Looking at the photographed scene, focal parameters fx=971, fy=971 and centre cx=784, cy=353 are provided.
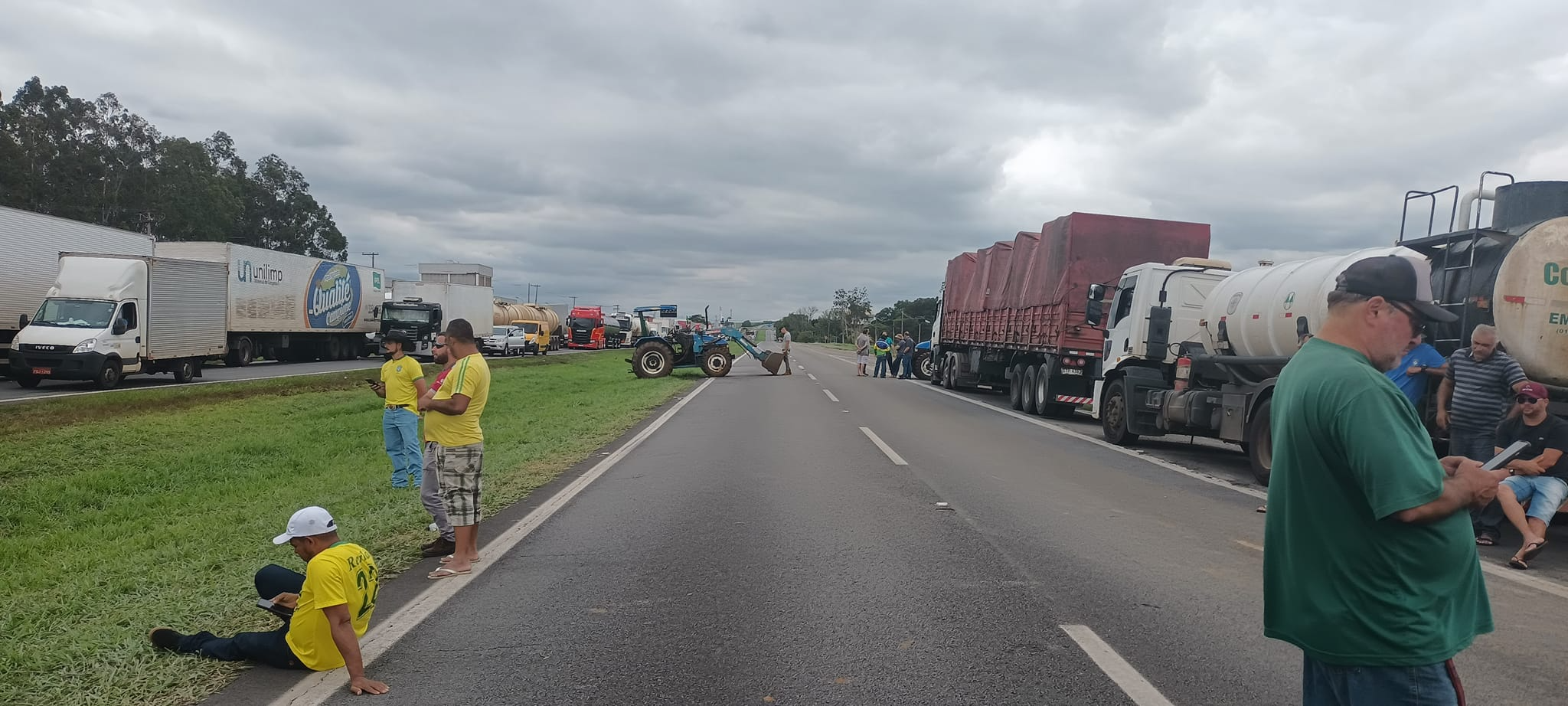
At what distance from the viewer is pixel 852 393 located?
24.7 meters

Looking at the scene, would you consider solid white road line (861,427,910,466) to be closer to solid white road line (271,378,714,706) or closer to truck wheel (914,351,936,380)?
solid white road line (271,378,714,706)

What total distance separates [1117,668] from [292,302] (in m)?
35.4

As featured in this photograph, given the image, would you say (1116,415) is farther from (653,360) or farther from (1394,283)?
(653,360)

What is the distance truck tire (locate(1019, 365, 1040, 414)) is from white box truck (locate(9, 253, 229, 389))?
20.1 metres

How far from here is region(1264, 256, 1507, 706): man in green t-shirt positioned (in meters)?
2.27

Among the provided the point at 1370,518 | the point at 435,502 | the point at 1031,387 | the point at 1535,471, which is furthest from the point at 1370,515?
the point at 1031,387

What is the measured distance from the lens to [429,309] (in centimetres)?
4231

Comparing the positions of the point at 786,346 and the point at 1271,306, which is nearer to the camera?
the point at 1271,306

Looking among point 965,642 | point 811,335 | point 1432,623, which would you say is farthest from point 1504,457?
point 811,335

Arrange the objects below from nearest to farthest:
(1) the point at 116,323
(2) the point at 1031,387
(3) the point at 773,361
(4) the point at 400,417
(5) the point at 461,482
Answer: (5) the point at 461,482
(4) the point at 400,417
(2) the point at 1031,387
(1) the point at 116,323
(3) the point at 773,361

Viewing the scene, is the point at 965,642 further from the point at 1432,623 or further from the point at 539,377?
the point at 539,377

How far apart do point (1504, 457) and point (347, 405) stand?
67.6 feet

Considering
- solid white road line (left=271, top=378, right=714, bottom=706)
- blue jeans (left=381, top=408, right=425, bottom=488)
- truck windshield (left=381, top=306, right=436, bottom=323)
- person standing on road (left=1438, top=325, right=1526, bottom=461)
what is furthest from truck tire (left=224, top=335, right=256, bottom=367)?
person standing on road (left=1438, top=325, right=1526, bottom=461)

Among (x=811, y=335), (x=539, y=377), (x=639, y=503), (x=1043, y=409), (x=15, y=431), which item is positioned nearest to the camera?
(x=639, y=503)
